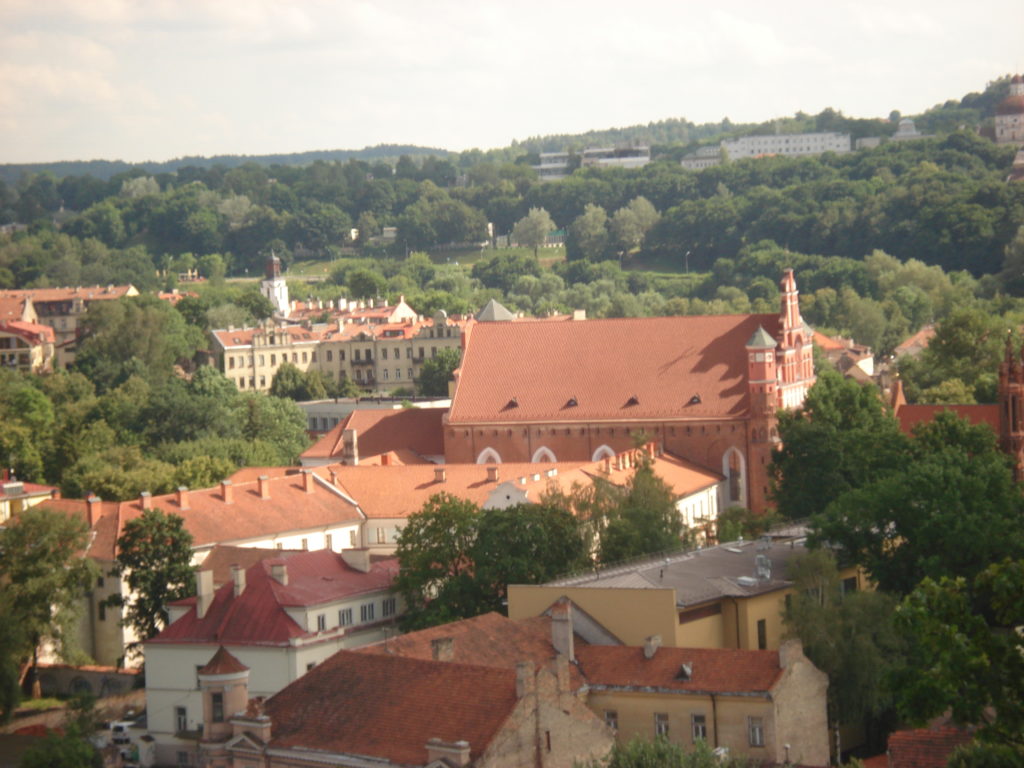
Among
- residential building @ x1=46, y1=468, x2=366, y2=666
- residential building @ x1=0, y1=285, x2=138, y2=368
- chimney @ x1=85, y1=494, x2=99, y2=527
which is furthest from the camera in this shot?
residential building @ x1=0, y1=285, x2=138, y2=368

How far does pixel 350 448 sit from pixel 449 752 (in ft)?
145

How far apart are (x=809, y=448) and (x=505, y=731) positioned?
3368 cm

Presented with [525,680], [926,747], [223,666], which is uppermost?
[525,680]

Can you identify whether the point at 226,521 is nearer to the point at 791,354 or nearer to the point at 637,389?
the point at 637,389

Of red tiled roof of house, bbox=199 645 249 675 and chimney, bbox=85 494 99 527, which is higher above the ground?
red tiled roof of house, bbox=199 645 249 675

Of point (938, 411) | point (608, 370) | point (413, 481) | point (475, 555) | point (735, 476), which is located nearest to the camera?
point (475, 555)

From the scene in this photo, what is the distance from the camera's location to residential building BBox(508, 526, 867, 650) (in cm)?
4709

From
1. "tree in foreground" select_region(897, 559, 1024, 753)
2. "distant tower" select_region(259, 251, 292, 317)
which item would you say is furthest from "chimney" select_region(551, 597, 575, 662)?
"distant tower" select_region(259, 251, 292, 317)

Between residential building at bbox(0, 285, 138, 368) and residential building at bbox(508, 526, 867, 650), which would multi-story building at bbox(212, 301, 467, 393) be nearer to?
residential building at bbox(0, 285, 138, 368)

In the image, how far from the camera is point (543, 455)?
79.8m

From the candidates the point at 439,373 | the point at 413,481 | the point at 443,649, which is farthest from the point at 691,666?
the point at 439,373

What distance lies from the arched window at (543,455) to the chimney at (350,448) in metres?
6.66

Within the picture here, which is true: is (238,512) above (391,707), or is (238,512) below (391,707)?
below

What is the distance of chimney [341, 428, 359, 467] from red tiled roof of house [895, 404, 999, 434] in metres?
20.0
